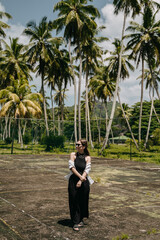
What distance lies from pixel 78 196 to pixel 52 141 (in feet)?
72.7

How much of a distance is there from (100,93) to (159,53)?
49.2 feet

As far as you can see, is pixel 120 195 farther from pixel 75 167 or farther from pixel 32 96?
pixel 32 96

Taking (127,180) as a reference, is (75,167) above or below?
above

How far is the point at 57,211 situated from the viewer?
5.55 meters

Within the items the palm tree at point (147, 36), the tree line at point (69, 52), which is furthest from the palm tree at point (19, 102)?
the palm tree at point (147, 36)

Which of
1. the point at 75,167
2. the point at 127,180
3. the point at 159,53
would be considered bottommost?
the point at 127,180

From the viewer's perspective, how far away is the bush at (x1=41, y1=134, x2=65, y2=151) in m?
26.4

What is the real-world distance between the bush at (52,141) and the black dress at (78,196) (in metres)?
22.0

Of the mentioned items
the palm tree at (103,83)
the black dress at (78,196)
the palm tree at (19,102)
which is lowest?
the black dress at (78,196)

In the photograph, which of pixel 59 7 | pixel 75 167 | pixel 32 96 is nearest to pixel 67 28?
pixel 59 7

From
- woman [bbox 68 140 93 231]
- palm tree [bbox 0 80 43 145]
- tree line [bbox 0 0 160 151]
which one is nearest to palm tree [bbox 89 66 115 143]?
tree line [bbox 0 0 160 151]

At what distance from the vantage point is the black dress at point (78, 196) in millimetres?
4480

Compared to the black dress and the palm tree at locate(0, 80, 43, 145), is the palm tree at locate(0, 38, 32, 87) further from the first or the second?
the black dress

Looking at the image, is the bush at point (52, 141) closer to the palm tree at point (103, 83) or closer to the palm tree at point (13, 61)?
the palm tree at point (13, 61)
